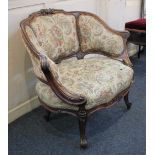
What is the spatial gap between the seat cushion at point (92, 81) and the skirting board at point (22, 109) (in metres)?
0.43

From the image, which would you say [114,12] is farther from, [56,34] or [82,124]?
[82,124]

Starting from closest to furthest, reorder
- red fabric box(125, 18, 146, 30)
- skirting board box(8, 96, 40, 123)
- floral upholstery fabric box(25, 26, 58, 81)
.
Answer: floral upholstery fabric box(25, 26, 58, 81), skirting board box(8, 96, 40, 123), red fabric box(125, 18, 146, 30)

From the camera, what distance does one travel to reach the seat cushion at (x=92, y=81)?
1821 mm

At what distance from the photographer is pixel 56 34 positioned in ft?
7.09

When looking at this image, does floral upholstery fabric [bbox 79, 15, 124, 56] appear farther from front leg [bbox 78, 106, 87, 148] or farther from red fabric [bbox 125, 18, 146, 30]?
red fabric [bbox 125, 18, 146, 30]

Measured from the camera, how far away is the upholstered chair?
5.84ft

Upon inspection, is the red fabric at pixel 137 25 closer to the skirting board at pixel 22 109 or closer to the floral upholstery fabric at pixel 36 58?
the skirting board at pixel 22 109

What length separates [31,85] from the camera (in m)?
2.42

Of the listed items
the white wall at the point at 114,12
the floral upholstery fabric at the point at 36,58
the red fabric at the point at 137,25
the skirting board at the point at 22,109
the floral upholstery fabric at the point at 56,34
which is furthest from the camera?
the red fabric at the point at 137,25

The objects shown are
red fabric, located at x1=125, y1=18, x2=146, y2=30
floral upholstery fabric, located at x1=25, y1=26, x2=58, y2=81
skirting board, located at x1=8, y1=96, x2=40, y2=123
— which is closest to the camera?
floral upholstery fabric, located at x1=25, y1=26, x2=58, y2=81

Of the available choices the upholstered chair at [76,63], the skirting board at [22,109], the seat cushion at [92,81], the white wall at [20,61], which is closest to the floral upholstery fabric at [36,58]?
the upholstered chair at [76,63]

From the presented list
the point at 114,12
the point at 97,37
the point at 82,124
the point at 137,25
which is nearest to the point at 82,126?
the point at 82,124

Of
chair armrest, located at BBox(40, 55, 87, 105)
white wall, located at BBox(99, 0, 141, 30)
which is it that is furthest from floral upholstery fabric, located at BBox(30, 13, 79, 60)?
white wall, located at BBox(99, 0, 141, 30)

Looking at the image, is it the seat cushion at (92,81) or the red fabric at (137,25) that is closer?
the seat cushion at (92,81)
